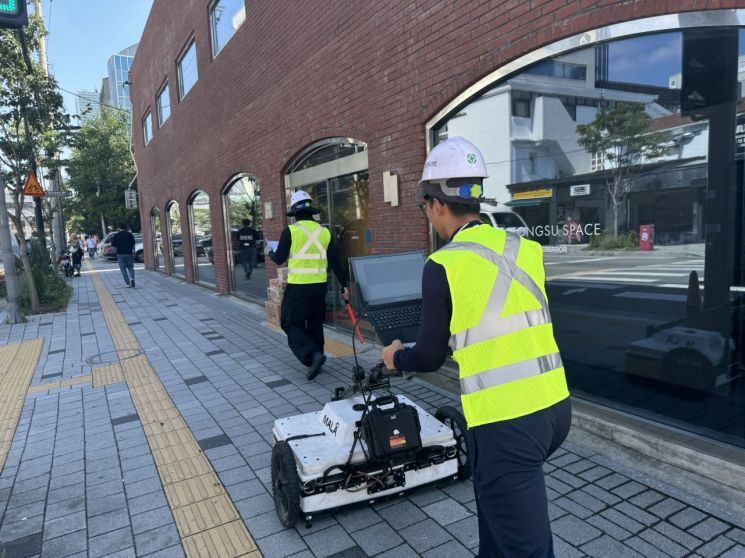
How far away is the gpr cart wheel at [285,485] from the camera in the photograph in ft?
9.27

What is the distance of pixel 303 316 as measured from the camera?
18.5 ft

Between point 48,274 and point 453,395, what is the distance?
13859mm

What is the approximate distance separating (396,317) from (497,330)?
1.01 metres

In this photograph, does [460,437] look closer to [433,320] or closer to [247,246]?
[433,320]

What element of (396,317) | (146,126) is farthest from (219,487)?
(146,126)

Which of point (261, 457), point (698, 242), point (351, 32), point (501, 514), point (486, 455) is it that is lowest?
point (261, 457)

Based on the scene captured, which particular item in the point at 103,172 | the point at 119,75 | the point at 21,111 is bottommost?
the point at 21,111

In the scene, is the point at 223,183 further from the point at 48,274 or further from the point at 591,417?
the point at 591,417

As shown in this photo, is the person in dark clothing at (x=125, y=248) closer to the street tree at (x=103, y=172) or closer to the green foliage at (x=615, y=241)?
the green foliage at (x=615, y=241)

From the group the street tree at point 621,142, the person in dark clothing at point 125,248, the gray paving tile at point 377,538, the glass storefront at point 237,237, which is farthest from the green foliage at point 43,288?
the street tree at point 621,142

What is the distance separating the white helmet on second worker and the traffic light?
13.8 ft

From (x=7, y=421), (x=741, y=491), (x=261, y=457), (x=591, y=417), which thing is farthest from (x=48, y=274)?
(x=741, y=491)

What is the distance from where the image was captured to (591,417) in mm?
3836

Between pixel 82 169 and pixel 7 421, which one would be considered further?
pixel 82 169
